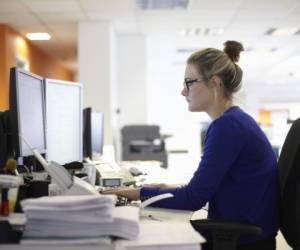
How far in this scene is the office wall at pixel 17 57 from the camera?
19.0 feet

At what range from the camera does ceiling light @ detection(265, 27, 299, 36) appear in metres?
6.30

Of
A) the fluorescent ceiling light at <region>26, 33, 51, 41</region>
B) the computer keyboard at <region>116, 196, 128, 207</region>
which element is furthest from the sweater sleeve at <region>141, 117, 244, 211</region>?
the fluorescent ceiling light at <region>26, 33, 51, 41</region>

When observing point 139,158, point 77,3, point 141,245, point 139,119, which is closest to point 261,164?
point 141,245

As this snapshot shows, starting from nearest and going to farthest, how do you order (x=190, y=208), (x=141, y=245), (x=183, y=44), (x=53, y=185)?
(x=141, y=245) < (x=53, y=185) < (x=190, y=208) < (x=183, y=44)

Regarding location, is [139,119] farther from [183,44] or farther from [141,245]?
[141,245]

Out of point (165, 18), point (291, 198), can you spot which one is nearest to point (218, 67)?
point (291, 198)

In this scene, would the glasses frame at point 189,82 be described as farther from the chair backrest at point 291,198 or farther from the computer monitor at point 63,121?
the computer monitor at point 63,121

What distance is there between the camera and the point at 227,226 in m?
1.28

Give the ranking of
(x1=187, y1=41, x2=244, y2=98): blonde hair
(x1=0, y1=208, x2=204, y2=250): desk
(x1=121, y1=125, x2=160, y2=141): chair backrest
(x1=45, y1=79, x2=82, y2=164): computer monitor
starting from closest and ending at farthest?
1. (x1=0, y1=208, x2=204, y2=250): desk
2. (x1=187, y1=41, x2=244, y2=98): blonde hair
3. (x1=45, y1=79, x2=82, y2=164): computer monitor
4. (x1=121, y1=125, x2=160, y2=141): chair backrest

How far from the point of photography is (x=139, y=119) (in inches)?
263

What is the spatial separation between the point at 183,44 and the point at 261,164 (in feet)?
20.4

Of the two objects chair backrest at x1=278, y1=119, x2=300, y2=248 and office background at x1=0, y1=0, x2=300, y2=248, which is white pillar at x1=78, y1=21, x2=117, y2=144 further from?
chair backrest at x1=278, y1=119, x2=300, y2=248

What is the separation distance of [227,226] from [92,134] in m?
1.97

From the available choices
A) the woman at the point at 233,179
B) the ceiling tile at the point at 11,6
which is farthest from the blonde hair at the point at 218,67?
the ceiling tile at the point at 11,6
